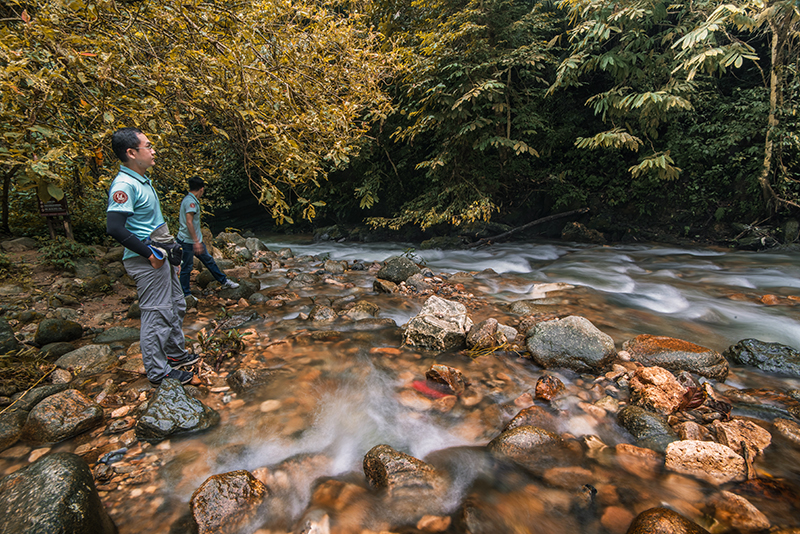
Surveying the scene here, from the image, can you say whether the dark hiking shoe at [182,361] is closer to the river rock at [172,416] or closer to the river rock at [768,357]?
the river rock at [172,416]

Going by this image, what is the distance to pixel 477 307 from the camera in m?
5.85

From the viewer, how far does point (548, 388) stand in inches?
131

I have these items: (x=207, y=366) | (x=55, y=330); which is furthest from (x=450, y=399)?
(x=55, y=330)

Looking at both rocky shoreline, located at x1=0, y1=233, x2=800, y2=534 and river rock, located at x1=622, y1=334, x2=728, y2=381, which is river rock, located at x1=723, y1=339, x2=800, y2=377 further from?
river rock, located at x1=622, y1=334, x2=728, y2=381

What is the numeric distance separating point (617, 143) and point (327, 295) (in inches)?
297

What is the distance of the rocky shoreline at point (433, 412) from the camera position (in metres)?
2.14

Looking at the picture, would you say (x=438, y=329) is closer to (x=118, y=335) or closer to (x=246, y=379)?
(x=246, y=379)

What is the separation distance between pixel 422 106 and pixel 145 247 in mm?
9548

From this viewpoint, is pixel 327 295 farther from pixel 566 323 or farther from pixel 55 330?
pixel 566 323

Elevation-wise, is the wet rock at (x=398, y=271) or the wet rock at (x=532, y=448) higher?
the wet rock at (x=398, y=271)

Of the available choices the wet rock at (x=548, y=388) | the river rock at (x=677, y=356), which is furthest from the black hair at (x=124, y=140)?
the river rock at (x=677, y=356)

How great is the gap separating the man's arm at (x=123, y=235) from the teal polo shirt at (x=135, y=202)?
5 cm

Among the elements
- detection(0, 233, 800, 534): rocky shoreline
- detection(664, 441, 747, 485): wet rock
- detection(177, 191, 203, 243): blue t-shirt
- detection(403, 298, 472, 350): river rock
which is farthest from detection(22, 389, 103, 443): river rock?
detection(664, 441, 747, 485): wet rock

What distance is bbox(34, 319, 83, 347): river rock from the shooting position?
393 cm
